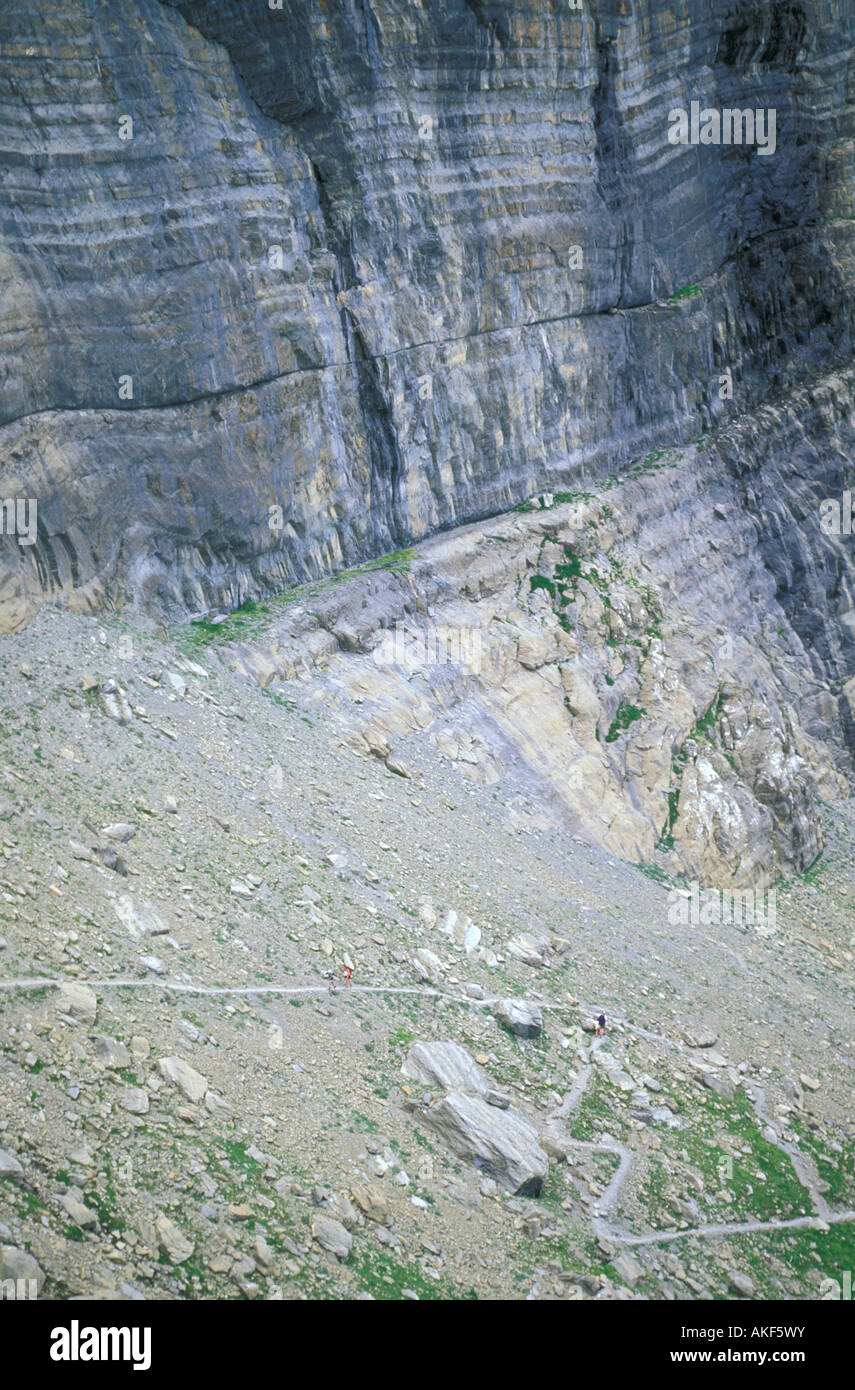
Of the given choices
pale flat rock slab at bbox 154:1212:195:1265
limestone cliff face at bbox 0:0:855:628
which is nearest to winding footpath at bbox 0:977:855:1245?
pale flat rock slab at bbox 154:1212:195:1265

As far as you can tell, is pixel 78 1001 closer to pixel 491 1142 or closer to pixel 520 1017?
pixel 491 1142

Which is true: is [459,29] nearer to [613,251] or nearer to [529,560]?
[613,251]

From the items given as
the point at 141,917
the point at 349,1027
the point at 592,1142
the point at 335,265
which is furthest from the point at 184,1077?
→ the point at 335,265

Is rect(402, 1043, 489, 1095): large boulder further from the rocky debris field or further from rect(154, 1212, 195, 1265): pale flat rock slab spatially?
rect(154, 1212, 195, 1265): pale flat rock slab

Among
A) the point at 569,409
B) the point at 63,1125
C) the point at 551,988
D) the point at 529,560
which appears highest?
the point at 569,409

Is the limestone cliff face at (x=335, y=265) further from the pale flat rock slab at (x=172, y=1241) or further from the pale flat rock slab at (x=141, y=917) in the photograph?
the pale flat rock slab at (x=172, y=1241)

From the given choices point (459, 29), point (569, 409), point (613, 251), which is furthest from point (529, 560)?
point (459, 29)
